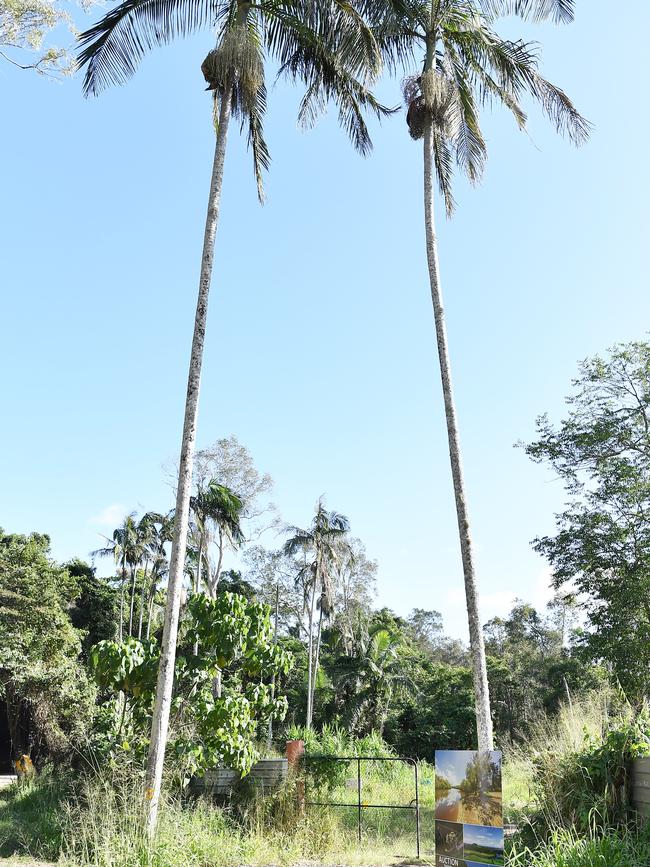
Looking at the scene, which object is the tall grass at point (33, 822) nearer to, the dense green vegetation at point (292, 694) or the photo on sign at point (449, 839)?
the dense green vegetation at point (292, 694)

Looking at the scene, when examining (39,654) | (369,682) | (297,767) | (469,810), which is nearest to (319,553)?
(369,682)

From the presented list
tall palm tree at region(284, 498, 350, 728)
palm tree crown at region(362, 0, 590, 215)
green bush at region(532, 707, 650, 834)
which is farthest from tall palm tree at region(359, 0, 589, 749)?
tall palm tree at region(284, 498, 350, 728)

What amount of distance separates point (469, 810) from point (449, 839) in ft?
1.13

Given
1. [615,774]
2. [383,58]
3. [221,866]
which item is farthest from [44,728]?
[383,58]

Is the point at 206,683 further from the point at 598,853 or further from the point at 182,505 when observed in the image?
the point at 598,853

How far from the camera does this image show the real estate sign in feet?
18.1

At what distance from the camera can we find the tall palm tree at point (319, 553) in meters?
29.4

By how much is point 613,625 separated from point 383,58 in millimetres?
11465

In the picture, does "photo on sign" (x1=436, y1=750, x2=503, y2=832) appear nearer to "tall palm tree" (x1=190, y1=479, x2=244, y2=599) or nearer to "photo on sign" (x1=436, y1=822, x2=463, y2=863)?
"photo on sign" (x1=436, y1=822, x2=463, y2=863)

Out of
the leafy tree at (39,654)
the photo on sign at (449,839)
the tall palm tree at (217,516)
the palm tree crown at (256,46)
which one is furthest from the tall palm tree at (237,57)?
the tall palm tree at (217,516)

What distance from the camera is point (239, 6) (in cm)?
1007

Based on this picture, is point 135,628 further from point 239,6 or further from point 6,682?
point 239,6

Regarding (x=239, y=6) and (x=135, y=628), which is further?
(x=135, y=628)

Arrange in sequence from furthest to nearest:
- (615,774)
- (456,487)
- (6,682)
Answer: (6,682) < (456,487) < (615,774)
